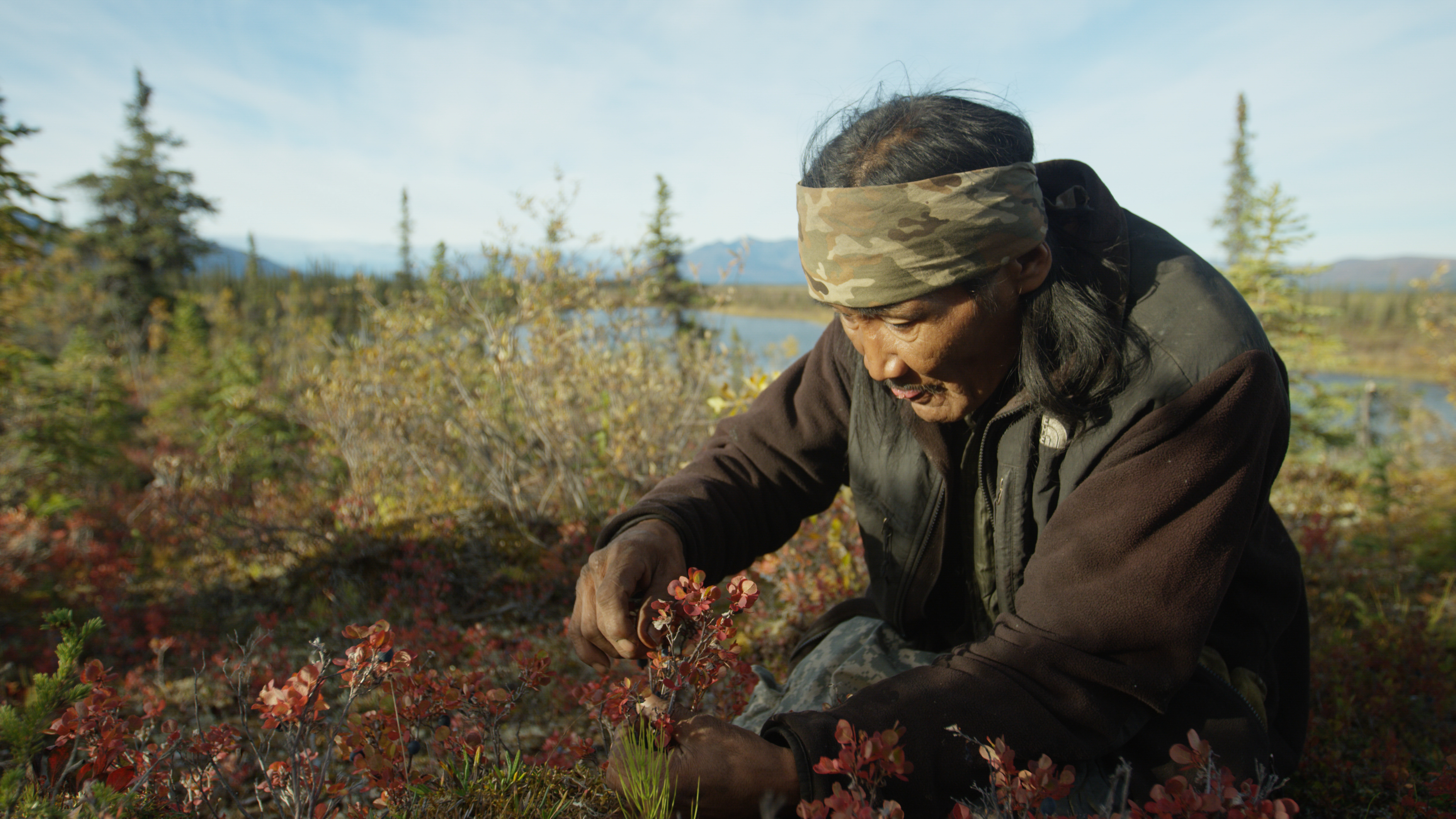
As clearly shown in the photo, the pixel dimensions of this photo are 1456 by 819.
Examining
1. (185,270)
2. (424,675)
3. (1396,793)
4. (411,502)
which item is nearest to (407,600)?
(411,502)

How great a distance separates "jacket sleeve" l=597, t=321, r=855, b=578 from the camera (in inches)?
82.4

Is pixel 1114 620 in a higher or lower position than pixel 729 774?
higher

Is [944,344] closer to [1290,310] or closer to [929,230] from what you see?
[929,230]

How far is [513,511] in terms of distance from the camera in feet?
16.2

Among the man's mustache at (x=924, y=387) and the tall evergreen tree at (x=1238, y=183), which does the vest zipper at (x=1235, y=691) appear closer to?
the man's mustache at (x=924, y=387)

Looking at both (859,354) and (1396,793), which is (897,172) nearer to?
(859,354)

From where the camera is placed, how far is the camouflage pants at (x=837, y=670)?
1884 mm

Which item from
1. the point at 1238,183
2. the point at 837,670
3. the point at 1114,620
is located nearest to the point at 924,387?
the point at 1114,620

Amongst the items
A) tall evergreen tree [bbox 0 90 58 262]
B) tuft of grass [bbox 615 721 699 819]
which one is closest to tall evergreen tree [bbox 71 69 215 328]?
tall evergreen tree [bbox 0 90 58 262]

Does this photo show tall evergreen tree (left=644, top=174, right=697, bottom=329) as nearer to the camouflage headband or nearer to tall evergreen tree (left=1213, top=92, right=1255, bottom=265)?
the camouflage headband

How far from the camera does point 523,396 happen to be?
4902 millimetres

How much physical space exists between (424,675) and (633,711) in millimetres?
716

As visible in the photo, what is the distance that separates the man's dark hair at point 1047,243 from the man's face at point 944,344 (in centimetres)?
4

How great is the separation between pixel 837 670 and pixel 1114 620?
0.74m
